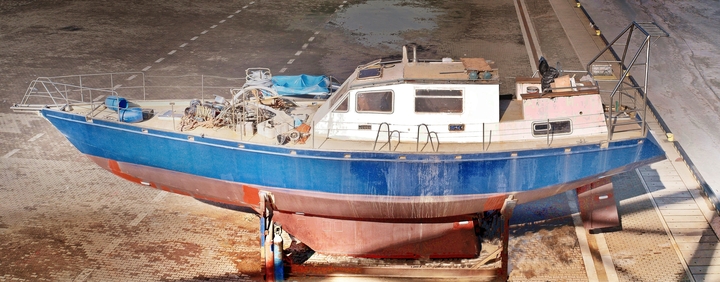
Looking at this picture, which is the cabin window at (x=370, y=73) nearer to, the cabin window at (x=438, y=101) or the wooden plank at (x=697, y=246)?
the cabin window at (x=438, y=101)

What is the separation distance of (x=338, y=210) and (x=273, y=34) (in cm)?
1899

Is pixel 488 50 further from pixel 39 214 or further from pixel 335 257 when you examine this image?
pixel 39 214

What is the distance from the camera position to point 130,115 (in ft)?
55.8

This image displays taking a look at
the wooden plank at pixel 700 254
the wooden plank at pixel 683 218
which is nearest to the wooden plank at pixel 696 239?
the wooden plank at pixel 700 254

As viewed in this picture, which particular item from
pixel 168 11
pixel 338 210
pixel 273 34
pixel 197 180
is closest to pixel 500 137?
pixel 338 210

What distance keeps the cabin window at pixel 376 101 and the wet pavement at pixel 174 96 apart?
333cm

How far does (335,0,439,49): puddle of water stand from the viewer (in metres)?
33.4

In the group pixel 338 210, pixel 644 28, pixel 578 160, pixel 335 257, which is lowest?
pixel 335 257

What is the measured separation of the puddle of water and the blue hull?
16.7 meters

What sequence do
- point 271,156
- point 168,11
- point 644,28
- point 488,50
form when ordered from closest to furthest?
point 271,156 < point 644,28 < point 488,50 < point 168,11

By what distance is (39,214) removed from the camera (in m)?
18.1

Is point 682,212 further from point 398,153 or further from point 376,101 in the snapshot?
point 376,101

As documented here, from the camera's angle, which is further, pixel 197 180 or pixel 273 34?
pixel 273 34

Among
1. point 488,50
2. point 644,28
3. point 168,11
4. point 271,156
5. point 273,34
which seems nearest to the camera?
point 271,156
